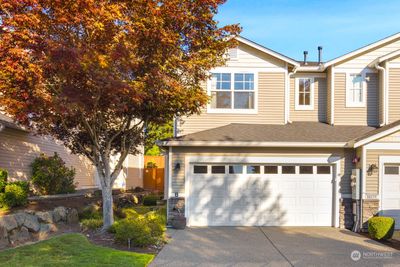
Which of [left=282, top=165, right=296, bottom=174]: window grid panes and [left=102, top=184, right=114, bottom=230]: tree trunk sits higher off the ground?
[left=282, top=165, right=296, bottom=174]: window grid panes

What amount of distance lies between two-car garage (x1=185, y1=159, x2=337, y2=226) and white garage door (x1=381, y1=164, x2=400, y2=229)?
157 cm

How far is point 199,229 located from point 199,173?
190 cm

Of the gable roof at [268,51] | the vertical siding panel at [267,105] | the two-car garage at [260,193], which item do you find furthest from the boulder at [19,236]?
the gable roof at [268,51]

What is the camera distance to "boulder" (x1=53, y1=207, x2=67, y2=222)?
495 inches

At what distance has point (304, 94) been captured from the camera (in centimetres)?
1645

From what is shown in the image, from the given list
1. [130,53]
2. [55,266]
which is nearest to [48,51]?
[130,53]

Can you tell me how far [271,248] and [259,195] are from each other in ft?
13.0

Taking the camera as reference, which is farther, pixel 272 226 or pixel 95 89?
pixel 272 226

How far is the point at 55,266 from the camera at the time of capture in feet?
25.8

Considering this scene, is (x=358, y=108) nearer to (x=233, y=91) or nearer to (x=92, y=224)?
(x=233, y=91)

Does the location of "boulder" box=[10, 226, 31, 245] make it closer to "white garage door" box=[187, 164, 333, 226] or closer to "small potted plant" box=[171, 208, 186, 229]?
"small potted plant" box=[171, 208, 186, 229]

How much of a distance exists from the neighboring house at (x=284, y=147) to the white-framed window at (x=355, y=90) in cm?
4

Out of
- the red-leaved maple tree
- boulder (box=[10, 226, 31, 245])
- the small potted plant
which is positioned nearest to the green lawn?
boulder (box=[10, 226, 31, 245])

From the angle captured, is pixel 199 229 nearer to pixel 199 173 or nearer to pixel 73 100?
pixel 199 173
